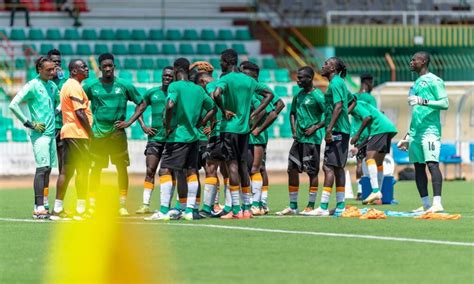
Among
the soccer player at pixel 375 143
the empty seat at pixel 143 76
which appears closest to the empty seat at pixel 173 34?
the empty seat at pixel 143 76

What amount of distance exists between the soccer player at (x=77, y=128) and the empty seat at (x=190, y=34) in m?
24.0

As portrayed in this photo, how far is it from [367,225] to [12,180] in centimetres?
1719

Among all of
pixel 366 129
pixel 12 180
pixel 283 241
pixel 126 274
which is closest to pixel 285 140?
pixel 12 180

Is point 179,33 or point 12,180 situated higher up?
point 179,33

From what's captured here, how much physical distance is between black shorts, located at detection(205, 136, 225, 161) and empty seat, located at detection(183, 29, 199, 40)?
2382cm

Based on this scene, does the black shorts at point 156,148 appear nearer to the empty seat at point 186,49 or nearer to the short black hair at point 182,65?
the short black hair at point 182,65

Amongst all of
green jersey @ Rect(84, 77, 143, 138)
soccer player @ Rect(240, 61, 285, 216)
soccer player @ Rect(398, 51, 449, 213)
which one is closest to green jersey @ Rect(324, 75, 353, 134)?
soccer player @ Rect(240, 61, 285, 216)

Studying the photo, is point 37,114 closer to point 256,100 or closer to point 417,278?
point 256,100

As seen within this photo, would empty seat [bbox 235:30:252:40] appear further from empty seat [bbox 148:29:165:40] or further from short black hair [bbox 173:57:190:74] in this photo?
short black hair [bbox 173:57:190:74]

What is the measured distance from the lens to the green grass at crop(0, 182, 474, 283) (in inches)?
396

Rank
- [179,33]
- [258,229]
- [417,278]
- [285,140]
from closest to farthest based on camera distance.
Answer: [417,278]
[258,229]
[285,140]
[179,33]

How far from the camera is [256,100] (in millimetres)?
17516

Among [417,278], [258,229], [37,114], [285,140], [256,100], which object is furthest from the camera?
[285,140]

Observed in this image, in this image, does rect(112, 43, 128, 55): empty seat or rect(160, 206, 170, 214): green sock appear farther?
rect(112, 43, 128, 55): empty seat
